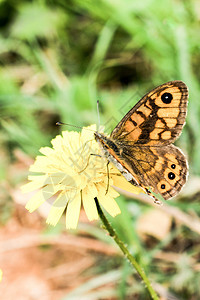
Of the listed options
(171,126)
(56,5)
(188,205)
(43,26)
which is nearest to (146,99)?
(171,126)

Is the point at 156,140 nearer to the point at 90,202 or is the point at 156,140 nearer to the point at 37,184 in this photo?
the point at 90,202

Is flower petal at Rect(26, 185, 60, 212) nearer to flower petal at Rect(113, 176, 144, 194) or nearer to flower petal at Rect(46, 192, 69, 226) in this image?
flower petal at Rect(46, 192, 69, 226)

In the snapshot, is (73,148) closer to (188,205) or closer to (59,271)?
(188,205)

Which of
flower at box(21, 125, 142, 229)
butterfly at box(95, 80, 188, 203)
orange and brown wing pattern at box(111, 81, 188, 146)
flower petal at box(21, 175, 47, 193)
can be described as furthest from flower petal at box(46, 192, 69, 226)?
orange and brown wing pattern at box(111, 81, 188, 146)

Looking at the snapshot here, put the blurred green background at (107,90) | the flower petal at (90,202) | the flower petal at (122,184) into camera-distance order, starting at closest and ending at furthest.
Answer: the flower petal at (90,202), the flower petal at (122,184), the blurred green background at (107,90)

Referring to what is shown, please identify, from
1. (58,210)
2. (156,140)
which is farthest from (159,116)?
(58,210)

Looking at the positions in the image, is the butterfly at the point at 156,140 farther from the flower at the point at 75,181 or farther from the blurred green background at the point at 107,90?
the blurred green background at the point at 107,90

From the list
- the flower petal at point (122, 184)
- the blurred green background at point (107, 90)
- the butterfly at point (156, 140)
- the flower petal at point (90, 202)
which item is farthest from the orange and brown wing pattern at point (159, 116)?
the blurred green background at point (107, 90)
